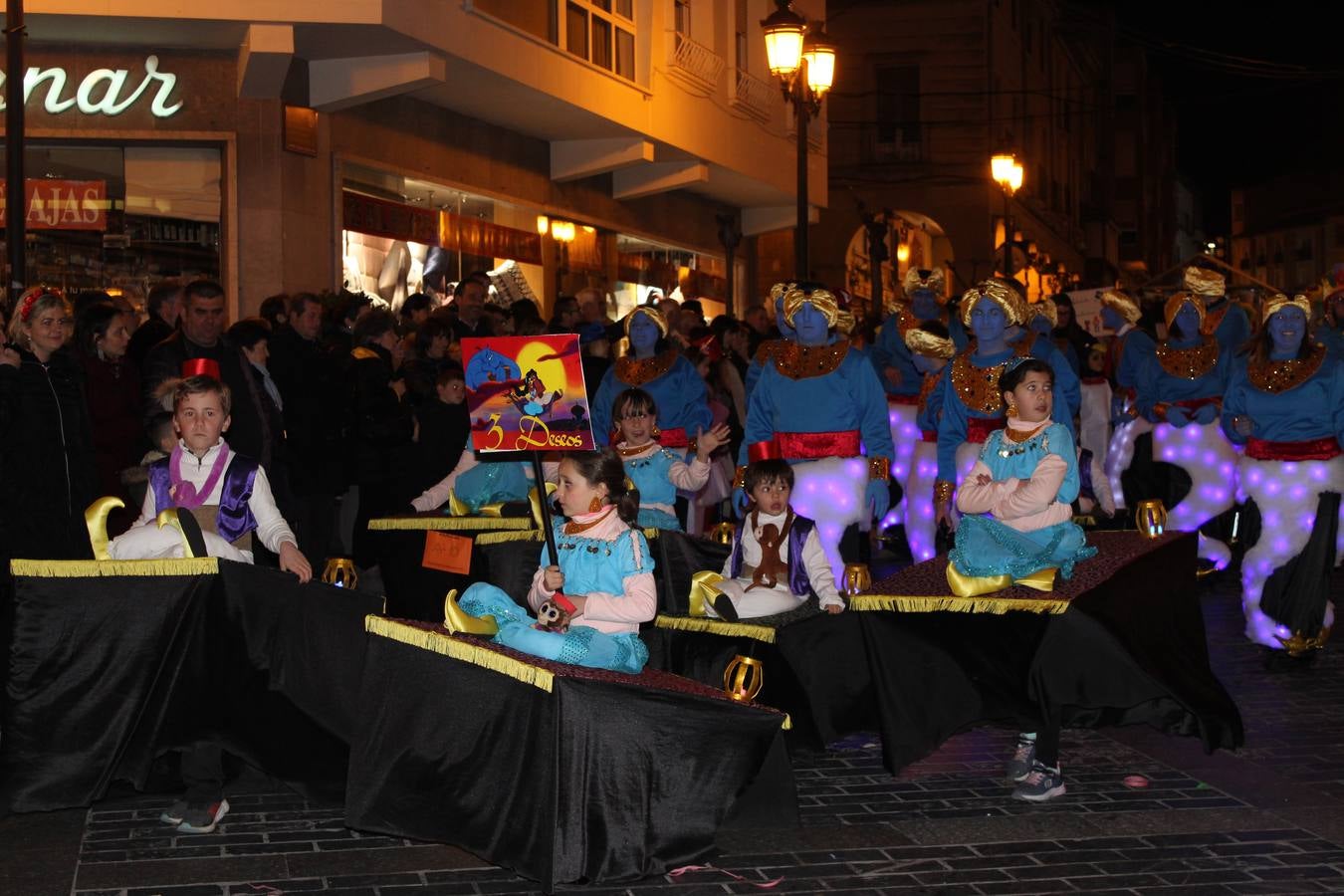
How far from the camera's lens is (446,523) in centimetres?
1023

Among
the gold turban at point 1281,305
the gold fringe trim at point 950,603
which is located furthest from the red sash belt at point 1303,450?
the gold fringe trim at point 950,603

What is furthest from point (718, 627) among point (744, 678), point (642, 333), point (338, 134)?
point (338, 134)

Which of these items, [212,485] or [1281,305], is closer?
[212,485]

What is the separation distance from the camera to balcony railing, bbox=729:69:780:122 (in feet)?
95.8

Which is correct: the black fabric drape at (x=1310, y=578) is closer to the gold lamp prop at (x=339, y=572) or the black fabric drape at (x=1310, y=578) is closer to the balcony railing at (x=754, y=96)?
the gold lamp prop at (x=339, y=572)

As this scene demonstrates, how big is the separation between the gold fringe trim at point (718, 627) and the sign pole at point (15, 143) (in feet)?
19.4

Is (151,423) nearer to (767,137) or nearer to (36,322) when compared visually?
(36,322)

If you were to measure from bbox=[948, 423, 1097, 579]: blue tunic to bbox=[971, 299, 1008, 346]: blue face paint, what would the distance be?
2020 mm

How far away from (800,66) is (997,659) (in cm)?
1140

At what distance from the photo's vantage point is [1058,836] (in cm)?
693

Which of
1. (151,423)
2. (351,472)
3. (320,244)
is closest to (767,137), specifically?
(320,244)

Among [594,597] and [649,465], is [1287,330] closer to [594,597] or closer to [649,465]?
[649,465]

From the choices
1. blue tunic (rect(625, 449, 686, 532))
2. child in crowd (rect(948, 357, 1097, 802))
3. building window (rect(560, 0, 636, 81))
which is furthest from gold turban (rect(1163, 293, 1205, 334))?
building window (rect(560, 0, 636, 81))

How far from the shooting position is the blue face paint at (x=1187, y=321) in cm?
1395
